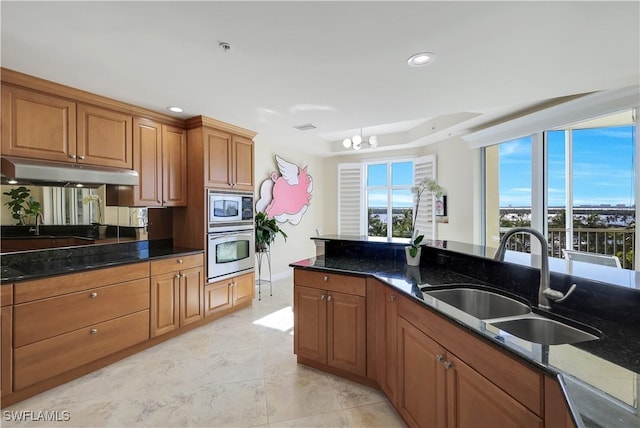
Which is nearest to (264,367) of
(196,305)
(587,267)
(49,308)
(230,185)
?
(196,305)

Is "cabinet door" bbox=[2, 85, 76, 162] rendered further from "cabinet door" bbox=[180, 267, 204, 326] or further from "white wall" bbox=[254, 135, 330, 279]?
"white wall" bbox=[254, 135, 330, 279]

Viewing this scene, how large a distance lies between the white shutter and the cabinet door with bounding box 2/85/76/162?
4.66 meters

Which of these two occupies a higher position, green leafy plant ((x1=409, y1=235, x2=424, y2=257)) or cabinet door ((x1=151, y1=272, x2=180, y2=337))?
green leafy plant ((x1=409, y1=235, x2=424, y2=257))

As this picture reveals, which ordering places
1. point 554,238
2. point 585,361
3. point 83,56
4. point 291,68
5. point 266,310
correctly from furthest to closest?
point 266,310 < point 554,238 < point 291,68 < point 83,56 < point 585,361

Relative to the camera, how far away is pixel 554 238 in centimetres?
369

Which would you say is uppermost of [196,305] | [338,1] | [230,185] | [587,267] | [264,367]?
[338,1]

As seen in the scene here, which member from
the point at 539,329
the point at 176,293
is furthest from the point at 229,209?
the point at 539,329

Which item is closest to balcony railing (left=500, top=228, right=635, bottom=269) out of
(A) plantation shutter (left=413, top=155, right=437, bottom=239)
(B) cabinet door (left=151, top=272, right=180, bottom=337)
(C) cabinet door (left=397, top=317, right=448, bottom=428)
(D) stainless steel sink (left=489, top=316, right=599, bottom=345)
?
(A) plantation shutter (left=413, top=155, right=437, bottom=239)

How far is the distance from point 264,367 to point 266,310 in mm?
1417

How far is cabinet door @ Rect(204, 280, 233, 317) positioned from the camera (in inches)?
139

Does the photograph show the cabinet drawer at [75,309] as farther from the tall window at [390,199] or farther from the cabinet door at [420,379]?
the tall window at [390,199]

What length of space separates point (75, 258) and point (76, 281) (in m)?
0.69

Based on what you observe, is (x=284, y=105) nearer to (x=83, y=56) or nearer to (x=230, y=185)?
(x=230, y=185)

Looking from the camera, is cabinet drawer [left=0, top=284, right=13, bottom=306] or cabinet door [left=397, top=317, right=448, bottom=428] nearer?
cabinet door [left=397, top=317, right=448, bottom=428]
